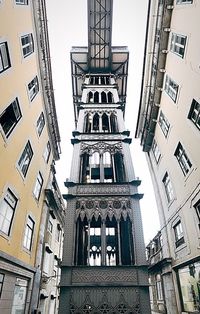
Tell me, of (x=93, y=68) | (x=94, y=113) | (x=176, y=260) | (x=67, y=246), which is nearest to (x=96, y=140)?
(x=94, y=113)

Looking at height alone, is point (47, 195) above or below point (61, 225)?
above

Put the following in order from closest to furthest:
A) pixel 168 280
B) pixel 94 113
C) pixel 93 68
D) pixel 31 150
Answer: pixel 168 280
pixel 31 150
pixel 94 113
pixel 93 68

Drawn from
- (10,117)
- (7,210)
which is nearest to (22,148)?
(10,117)

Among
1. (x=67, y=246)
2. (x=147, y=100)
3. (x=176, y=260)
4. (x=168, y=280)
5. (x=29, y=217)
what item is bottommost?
(x=168, y=280)

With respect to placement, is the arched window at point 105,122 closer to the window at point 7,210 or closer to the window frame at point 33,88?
the window frame at point 33,88

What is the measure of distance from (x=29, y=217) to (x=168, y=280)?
38.2 feet

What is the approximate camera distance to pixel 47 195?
782 inches

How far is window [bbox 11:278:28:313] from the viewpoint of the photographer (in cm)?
A: 1252

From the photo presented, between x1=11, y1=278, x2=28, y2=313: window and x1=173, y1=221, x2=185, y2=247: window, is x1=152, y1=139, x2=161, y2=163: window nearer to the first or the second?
x1=173, y1=221, x2=185, y2=247: window

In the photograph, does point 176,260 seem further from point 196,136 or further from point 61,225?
point 61,225

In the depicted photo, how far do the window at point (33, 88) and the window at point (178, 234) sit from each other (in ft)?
50.3

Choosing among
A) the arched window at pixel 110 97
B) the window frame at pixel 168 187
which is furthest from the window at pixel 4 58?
the arched window at pixel 110 97

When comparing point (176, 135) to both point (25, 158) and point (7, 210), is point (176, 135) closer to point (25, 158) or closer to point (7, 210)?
point (25, 158)

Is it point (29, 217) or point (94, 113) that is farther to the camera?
point (94, 113)
